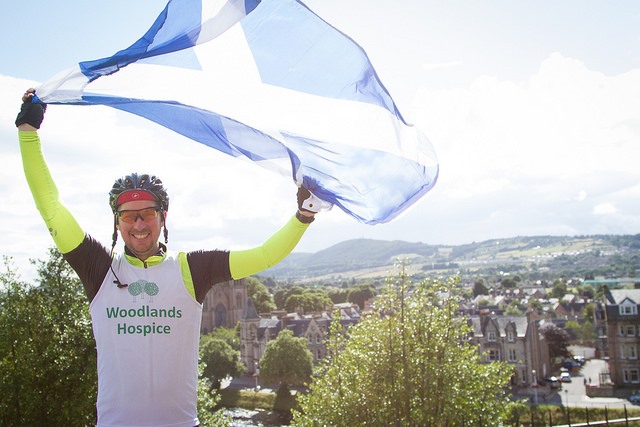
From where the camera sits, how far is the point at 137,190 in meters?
4.54

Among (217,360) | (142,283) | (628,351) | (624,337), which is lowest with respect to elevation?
(217,360)

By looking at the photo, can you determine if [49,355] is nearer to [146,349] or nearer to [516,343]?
[146,349]

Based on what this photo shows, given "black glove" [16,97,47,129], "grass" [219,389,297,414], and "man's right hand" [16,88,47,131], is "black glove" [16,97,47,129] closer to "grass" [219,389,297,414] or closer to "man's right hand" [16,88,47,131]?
"man's right hand" [16,88,47,131]

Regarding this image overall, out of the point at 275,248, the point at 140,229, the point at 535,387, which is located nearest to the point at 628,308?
the point at 535,387

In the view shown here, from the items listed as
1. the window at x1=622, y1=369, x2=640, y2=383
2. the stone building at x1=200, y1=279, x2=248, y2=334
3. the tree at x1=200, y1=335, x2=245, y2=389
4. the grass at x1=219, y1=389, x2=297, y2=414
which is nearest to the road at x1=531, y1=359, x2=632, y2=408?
the window at x1=622, y1=369, x2=640, y2=383

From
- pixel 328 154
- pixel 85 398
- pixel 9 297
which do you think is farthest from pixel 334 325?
pixel 328 154

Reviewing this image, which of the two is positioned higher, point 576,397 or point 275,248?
point 275,248

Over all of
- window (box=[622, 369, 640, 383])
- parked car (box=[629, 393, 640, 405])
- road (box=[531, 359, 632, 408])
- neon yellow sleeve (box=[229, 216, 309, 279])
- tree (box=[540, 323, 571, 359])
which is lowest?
road (box=[531, 359, 632, 408])

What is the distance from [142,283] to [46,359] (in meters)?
15.3

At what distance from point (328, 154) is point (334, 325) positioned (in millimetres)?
14782

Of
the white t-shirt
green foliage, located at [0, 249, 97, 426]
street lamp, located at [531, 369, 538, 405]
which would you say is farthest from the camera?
street lamp, located at [531, 369, 538, 405]

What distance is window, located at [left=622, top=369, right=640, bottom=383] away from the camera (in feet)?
176

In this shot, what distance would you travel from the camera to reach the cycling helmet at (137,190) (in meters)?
4.53

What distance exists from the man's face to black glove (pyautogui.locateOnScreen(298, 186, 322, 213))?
113 centimetres
